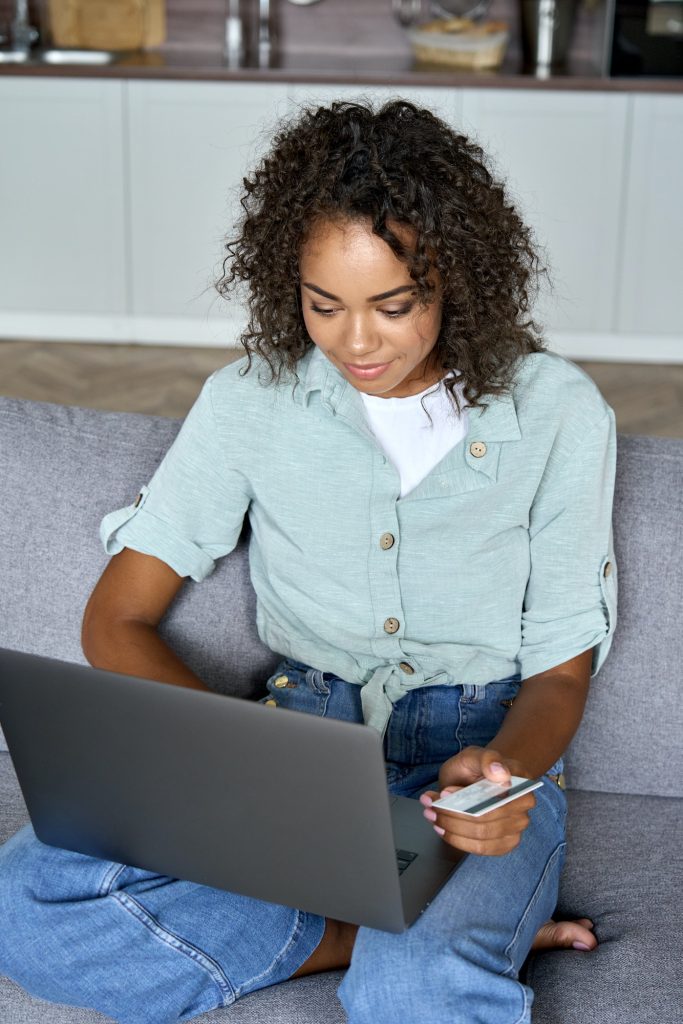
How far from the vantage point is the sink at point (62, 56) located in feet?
14.6

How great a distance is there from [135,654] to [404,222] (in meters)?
0.56

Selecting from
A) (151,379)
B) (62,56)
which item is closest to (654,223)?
(151,379)

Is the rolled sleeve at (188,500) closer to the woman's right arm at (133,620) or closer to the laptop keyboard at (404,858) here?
the woman's right arm at (133,620)

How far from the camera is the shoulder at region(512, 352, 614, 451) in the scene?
1423 millimetres

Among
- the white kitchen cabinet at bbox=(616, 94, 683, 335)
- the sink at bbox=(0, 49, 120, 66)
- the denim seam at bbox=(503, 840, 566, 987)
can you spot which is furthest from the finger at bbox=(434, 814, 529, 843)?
the sink at bbox=(0, 49, 120, 66)

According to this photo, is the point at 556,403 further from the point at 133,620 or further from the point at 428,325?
the point at 133,620

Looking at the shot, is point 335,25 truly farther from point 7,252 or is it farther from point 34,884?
point 34,884

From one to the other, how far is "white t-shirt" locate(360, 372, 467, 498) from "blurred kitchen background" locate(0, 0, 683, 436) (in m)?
2.55

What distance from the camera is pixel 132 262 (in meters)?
4.44

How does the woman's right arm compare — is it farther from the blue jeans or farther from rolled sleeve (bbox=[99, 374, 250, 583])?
the blue jeans

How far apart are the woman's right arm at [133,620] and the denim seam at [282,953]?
281 mm

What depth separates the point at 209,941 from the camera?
4.03 feet

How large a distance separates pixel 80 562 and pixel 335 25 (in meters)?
3.58

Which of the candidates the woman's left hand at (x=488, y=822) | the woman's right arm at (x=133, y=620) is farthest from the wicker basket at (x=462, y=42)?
the woman's left hand at (x=488, y=822)
